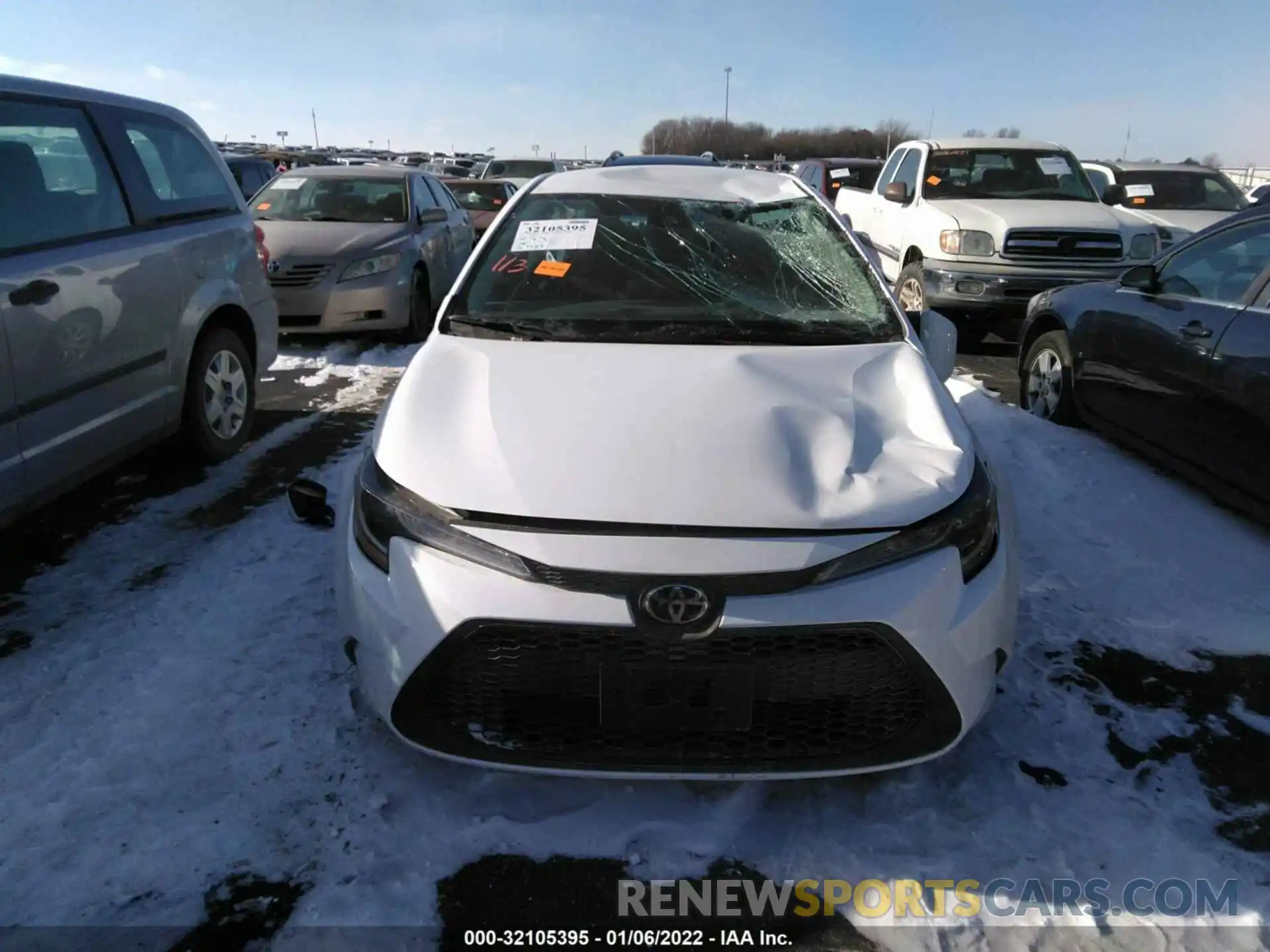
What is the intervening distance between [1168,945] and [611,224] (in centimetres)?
295

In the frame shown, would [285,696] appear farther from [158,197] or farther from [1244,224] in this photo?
[1244,224]

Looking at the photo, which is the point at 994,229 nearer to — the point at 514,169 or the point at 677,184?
the point at 677,184

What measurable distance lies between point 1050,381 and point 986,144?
424 cm

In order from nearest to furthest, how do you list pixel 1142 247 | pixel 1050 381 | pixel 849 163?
pixel 1050 381, pixel 1142 247, pixel 849 163

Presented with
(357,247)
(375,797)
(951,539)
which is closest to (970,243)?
(357,247)

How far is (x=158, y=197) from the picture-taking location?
432cm

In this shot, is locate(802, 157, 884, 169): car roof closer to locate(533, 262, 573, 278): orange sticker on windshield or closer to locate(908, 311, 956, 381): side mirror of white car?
locate(908, 311, 956, 381): side mirror of white car

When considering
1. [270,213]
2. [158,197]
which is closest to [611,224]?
[158,197]

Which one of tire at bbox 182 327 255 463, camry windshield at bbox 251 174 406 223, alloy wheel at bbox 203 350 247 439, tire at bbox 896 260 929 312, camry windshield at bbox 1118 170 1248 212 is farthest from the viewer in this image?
camry windshield at bbox 1118 170 1248 212

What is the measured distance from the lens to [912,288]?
8367mm

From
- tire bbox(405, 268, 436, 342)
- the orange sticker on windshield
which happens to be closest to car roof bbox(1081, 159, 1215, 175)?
tire bbox(405, 268, 436, 342)

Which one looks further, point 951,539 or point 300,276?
point 300,276

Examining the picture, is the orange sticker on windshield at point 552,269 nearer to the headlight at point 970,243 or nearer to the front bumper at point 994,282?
the front bumper at point 994,282

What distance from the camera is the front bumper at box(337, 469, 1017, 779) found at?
2.05 m
